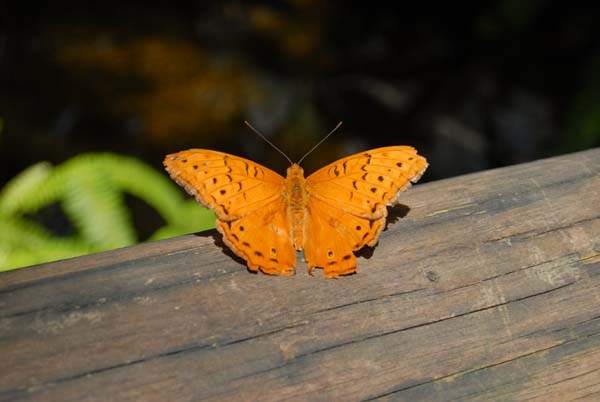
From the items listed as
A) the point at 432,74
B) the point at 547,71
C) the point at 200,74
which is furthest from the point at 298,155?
the point at 547,71

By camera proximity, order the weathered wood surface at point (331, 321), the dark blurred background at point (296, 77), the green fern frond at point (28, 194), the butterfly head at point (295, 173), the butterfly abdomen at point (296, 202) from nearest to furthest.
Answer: the weathered wood surface at point (331, 321) → the butterfly abdomen at point (296, 202) → the butterfly head at point (295, 173) → the green fern frond at point (28, 194) → the dark blurred background at point (296, 77)

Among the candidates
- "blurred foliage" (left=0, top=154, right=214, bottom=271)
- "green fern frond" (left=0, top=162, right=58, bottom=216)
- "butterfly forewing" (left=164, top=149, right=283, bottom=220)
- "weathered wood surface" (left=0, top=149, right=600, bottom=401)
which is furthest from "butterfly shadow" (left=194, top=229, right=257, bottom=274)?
"green fern frond" (left=0, top=162, right=58, bottom=216)

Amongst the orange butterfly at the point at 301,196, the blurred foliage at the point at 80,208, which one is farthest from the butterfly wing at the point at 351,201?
the blurred foliage at the point at 80,208

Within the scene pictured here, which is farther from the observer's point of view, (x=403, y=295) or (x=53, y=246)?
(x=53, y=246)

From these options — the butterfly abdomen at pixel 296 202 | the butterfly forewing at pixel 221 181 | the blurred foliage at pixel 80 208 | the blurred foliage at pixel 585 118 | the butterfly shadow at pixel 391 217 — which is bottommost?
the blurred foliage at pixel 585 118

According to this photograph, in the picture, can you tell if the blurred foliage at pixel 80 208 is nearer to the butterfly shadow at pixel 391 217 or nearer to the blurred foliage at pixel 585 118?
the butterfly shadow at pixel 391 217

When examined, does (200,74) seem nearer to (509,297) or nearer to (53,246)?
(53,246)
